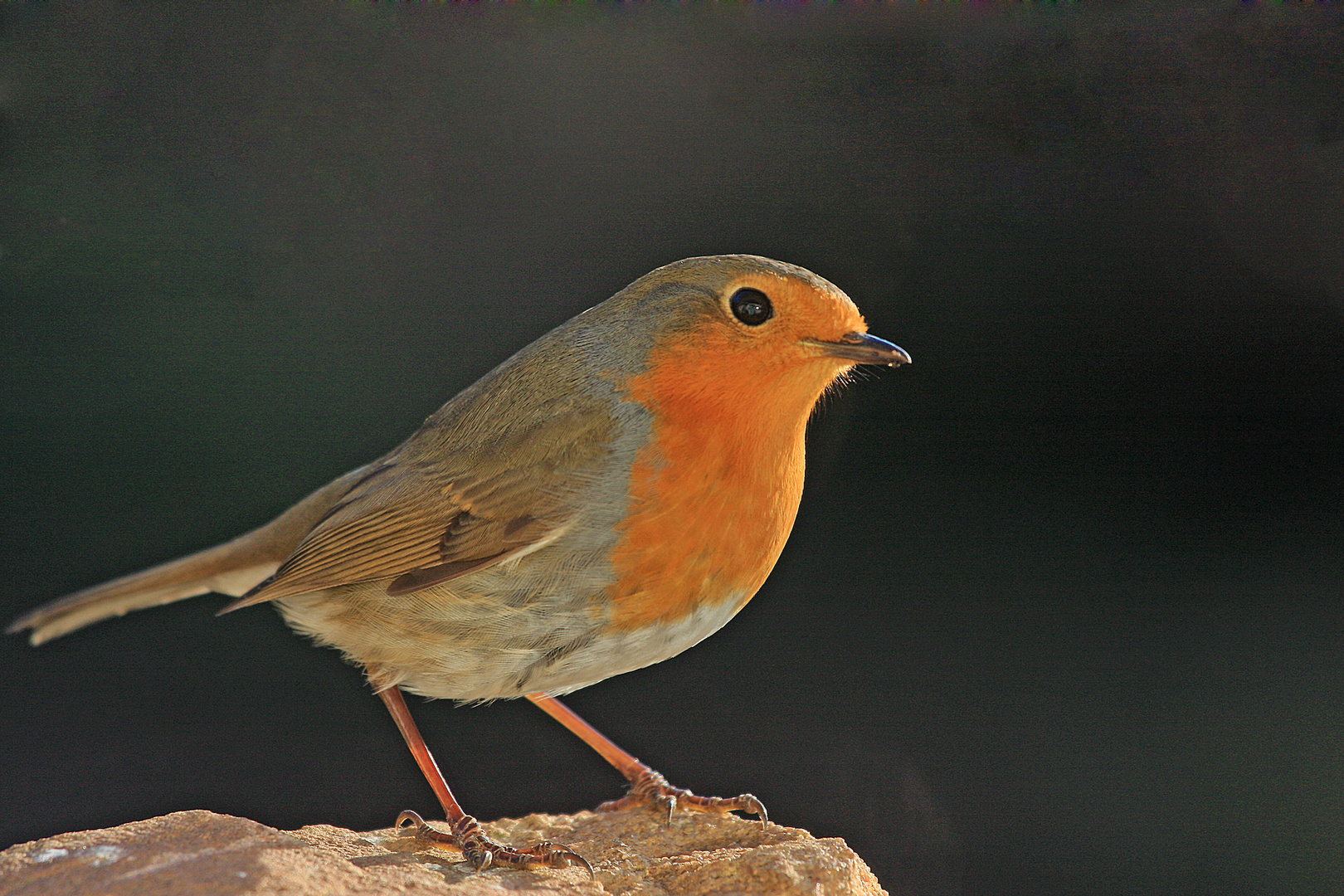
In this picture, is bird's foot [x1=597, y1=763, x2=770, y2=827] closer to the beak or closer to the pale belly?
the pale belly

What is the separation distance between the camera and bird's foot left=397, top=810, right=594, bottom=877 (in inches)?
94.9

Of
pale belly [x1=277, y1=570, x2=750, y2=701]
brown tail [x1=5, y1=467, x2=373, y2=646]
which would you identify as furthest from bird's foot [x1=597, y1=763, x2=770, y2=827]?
brown tail [x1=5, y1=467, x2=373, y2=646]

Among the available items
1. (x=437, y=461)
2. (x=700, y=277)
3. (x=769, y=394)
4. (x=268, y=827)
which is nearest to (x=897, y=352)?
(x=769, y=394)

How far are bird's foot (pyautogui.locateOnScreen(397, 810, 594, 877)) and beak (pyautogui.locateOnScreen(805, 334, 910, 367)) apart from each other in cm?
125

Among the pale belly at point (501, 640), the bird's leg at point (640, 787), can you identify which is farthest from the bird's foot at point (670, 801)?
the pale belly at point (501, 640)

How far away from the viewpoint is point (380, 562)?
2615 mm

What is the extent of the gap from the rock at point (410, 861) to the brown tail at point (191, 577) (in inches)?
34.5

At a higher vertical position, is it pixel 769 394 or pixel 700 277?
pixel 700 277

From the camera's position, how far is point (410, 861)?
2.32 metres

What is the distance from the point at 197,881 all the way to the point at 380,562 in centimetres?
89

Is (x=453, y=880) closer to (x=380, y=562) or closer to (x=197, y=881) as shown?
(x=197, y=881)

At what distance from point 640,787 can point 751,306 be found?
53.5 inches

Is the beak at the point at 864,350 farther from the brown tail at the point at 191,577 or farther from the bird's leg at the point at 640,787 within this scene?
the brown tail at the point at 191,577

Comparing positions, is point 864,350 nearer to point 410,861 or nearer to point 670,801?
point 670,801
